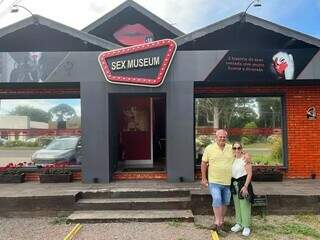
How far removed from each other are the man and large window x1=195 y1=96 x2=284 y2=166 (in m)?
4.30

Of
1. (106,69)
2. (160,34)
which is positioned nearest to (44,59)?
(106,69)

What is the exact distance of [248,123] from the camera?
41.8 ft

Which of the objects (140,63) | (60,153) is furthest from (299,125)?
(60,153)

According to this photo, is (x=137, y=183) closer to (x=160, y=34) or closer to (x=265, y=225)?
(x=265, y=225)

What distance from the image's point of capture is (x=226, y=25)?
485 inches

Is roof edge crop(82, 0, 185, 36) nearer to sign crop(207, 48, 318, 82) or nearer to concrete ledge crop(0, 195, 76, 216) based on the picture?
sign crop(207, 48, 318, 82)

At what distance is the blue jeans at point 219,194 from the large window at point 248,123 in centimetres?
430

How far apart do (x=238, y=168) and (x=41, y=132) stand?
6356mm

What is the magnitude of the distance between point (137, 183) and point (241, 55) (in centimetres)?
398

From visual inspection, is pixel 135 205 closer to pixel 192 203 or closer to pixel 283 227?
pixel 192 203

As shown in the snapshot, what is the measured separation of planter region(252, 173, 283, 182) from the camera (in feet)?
39.2

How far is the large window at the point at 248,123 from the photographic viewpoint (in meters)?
12.6

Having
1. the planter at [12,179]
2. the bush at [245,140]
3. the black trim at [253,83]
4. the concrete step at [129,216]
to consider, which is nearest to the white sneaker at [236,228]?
the concrete step at [129,216]

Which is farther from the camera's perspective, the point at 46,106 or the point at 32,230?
the point at 46,106
